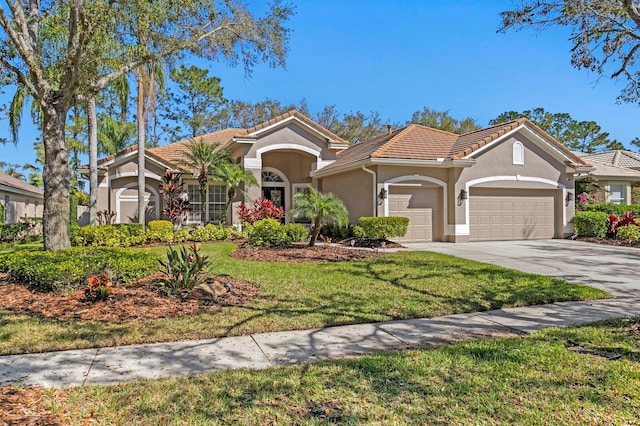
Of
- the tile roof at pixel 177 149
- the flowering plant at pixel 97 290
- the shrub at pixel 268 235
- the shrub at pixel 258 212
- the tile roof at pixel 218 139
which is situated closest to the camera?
the flowering plant at pixel 97 290

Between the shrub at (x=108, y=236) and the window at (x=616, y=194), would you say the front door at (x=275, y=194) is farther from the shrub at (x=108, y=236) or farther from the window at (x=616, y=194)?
the window at (x=616, y=194)

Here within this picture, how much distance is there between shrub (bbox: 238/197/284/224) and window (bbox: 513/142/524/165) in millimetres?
10430

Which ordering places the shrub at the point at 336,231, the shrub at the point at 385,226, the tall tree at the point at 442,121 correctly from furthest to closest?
the tall tree at the point at 442,121 < the shrub at the point at 336,231 < the shrub at the point at 385,226

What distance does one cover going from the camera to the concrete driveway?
8945 millimetres

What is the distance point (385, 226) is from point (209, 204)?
33.4 ft

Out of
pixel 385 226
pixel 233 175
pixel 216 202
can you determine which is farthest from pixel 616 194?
pixel 216 202

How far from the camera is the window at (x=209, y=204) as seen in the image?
20652mm

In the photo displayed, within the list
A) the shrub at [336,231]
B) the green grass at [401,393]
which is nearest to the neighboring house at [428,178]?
the shrub at [336,231]

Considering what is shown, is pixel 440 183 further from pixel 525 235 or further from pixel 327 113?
pixel 327 113

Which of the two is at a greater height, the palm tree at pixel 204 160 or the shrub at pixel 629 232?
the palm tree at pixel 204 160

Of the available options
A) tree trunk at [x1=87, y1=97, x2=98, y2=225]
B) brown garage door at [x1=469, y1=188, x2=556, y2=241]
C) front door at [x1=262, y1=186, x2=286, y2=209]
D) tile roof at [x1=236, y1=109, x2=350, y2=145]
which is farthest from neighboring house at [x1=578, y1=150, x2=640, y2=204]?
tree trunk at [x1=87, y1=97, x2=98, y2=225]

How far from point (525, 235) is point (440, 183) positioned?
4.75m

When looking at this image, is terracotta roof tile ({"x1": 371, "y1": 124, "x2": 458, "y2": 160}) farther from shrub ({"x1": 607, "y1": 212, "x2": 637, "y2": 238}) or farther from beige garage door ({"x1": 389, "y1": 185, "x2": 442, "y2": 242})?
shrub ({"x1": 607, "y1": 212, "x2": 637, "y2": 238})

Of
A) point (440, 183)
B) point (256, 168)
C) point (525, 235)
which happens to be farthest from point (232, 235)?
point (525, 235)
